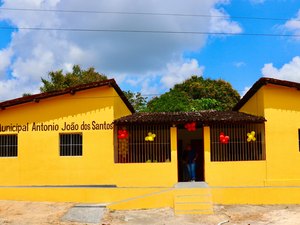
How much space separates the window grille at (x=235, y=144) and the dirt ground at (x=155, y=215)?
7.65 ft

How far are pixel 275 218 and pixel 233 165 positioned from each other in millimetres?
3052

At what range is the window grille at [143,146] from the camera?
585 inches

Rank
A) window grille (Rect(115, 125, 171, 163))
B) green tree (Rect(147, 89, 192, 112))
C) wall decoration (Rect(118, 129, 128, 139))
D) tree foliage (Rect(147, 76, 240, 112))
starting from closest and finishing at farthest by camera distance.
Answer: wall decoration (Rect(118, 129, 128, 139)) → window grille (Rect(115, 125, 171, 163)) → green tree (Rect(147, 89, 192, 112)) → tree foliage (Rect(147, 76, 240, 112))

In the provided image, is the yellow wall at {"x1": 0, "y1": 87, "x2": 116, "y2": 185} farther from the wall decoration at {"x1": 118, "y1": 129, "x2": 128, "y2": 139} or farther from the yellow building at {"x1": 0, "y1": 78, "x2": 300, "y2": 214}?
the wall decoration at {"x1": 118, "y1": 129, "x2": 128, "y2": 139}

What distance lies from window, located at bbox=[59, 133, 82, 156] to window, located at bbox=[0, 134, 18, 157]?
170 centimetres

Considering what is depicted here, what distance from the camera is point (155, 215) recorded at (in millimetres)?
12375

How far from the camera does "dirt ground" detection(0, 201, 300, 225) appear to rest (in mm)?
11391

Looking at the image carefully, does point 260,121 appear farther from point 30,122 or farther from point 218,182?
point 30,122

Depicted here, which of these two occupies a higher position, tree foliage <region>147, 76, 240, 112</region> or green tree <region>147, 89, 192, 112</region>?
tree foliage <region>147, 76, 240, 112</region>

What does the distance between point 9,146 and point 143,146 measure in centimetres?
500

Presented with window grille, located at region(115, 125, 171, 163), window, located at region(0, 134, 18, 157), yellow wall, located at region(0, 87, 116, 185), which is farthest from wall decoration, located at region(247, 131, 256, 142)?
window, located at region(0, 134, 18, 157)

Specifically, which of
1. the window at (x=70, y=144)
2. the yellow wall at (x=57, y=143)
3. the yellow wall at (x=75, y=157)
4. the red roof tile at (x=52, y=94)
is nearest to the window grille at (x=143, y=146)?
the yellow wall at (x=75, y=157)

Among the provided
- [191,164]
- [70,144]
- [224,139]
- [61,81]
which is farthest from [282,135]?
[61,81]

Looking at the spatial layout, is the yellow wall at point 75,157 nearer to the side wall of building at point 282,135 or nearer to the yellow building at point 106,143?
the yellow building at point 106,143
